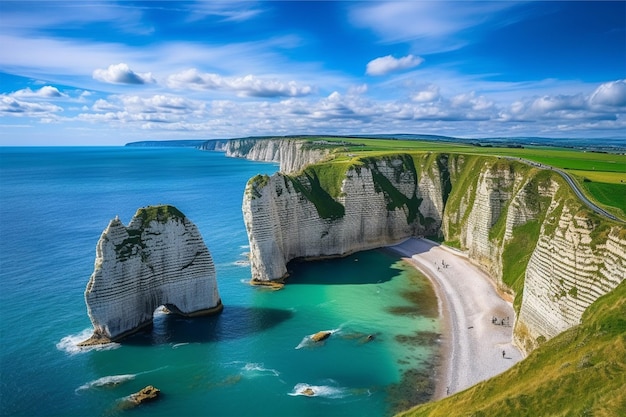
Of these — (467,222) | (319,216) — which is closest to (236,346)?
(319,216)

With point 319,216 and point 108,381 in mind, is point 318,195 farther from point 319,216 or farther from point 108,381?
point 108,381

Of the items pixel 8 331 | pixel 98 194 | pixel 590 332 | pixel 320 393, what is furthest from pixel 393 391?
pixel 98 194

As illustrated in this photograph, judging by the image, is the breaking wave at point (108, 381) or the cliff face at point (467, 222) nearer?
the breaking wave at point (108, 381)

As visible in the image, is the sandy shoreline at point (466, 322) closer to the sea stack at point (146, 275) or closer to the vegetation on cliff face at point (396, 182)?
the vegetation on cliff face at point (396, 182)

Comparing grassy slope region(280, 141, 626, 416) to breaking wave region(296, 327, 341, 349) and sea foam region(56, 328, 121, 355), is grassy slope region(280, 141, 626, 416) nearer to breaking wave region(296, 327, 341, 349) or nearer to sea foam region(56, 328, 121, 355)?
breaking wave region(296, 327, 341, 349)

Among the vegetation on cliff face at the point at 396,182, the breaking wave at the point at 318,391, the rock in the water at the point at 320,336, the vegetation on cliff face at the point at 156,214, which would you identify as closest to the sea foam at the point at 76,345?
the vegetation on cliff face at the point at 156,214

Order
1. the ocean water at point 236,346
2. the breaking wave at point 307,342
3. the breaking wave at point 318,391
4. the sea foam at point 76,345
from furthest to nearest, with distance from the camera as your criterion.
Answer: the breaking wave at point 307,342 → the sea foam at point 76,345 → the breaking wave at point 318,391 → the ocean water at point 236,346

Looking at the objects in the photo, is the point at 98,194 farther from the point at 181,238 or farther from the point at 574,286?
the point at 574,286

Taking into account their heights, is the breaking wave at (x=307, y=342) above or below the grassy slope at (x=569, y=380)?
below
